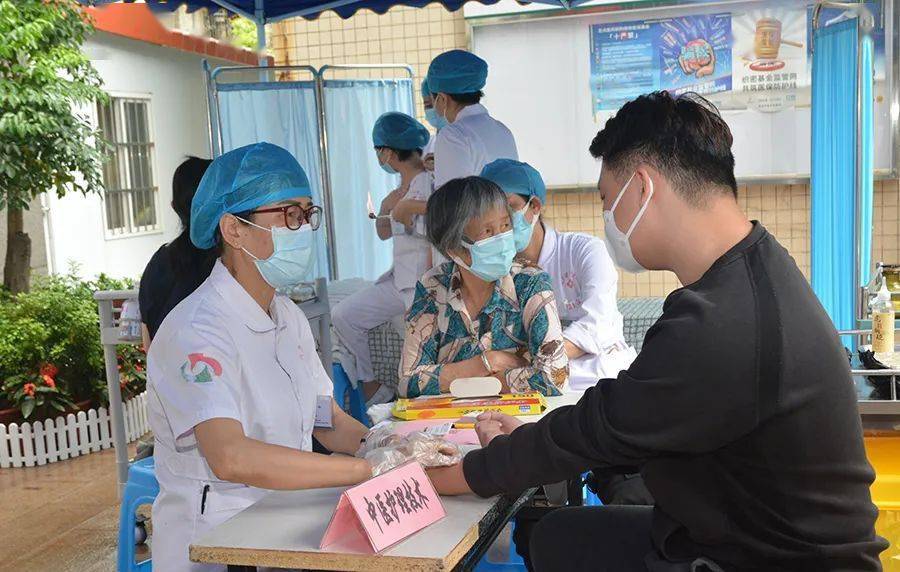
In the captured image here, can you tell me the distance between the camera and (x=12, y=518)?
464cm

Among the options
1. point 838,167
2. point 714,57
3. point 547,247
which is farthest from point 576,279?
point 714,57

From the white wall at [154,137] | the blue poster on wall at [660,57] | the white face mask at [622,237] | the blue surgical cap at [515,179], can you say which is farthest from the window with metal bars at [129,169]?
the white face mask at [622,237]

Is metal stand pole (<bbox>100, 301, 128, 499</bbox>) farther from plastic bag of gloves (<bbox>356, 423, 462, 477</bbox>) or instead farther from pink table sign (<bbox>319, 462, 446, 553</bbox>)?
pink table sign (<bbox>319, 462, 446, 553</bbox>)

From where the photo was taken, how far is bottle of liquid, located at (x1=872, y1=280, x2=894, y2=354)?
296 centimetres

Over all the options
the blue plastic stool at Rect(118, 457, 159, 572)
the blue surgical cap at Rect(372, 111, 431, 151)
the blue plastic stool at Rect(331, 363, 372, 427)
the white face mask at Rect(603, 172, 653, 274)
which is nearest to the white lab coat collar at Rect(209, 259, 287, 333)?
the white face mask at Rect(603, 172, 653, 274)

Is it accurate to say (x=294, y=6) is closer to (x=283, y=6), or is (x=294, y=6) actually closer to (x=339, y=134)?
(x=283, y=6)

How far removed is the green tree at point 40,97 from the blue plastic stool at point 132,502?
337cm

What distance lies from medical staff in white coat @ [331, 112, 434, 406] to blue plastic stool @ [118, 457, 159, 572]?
160cm

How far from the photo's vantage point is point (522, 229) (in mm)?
3697

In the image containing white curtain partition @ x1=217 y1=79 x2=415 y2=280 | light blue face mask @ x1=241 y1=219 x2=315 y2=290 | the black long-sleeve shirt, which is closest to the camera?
the black long-sleeve shirt

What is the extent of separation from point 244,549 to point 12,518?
3463mm

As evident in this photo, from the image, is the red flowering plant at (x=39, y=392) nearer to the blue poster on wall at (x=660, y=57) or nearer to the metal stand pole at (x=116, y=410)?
the metal stand pole at (x=116, y=410)

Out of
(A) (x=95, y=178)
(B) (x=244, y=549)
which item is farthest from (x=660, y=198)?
(A) (x=95, y=178)

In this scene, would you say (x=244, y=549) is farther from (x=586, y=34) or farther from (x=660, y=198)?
(x=586, y=34)
